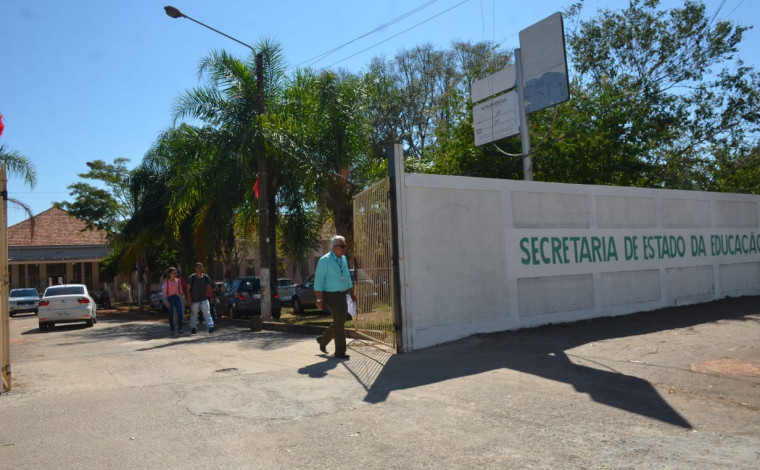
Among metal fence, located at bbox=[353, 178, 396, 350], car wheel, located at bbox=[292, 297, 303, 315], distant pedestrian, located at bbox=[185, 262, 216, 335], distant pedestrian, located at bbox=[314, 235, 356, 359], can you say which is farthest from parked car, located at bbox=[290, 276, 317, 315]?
distant pedestrian, located at bbox=[314, 235, 356, 359]

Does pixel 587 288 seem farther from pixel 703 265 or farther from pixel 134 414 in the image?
pixel 134 414

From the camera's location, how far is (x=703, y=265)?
1478cm

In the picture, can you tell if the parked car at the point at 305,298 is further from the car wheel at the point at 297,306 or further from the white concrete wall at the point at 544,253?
the white concrete wall at the point at 544,253

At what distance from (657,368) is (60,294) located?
19424mm

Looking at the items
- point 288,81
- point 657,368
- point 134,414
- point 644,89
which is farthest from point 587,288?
point 644,89

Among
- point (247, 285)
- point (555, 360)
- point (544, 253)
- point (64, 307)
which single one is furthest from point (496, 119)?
point (64, 307)

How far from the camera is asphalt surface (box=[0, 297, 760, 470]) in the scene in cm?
478

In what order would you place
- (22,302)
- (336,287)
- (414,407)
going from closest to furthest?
(414,407) < (336,287) < (22,302)

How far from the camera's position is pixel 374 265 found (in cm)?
1037

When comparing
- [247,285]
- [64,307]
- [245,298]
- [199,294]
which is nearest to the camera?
[199,294]

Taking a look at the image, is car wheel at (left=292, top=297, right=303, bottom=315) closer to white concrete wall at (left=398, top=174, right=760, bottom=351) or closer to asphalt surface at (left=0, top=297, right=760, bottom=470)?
asphalt surface at (left=0, top=297, right=760, bottom=470)

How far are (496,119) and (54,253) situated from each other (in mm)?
40319

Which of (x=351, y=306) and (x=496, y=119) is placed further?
(x=496, y=119)

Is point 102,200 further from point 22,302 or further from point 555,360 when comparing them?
point 555,360
